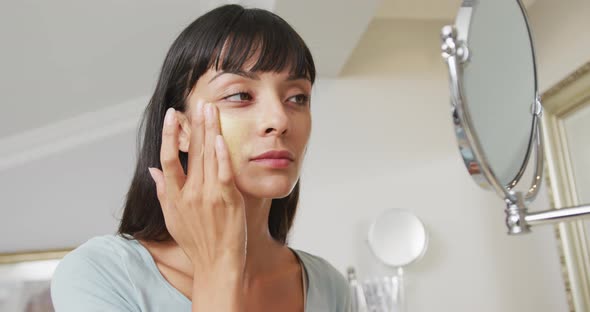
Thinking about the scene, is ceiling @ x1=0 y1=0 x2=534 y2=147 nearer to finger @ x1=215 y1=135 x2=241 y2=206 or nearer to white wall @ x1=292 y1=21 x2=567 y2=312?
white wall @ x1=292 y1=21 x2=567 y2=312

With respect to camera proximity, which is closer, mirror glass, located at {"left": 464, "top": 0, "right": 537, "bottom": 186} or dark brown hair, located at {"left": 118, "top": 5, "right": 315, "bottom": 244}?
mirror glass, located at {"left": 464, "top": 0, "right": 537, "bottom": 186}

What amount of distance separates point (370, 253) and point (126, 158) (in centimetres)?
109

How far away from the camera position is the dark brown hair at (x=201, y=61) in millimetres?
763

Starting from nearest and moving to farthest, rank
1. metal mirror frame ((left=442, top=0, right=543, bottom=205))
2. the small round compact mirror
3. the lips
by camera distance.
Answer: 1. metal mirror frame ((left=442, top=0, right=543, bottom=205))
2. the lips
3. the small round compact mirror

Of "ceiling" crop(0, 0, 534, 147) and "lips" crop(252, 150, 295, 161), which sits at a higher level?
"ceiling" crop(0, 0, 534, 147)

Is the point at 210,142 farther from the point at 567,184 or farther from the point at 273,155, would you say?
the point at 567,184

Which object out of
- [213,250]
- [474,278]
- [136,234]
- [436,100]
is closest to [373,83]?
[436,100]

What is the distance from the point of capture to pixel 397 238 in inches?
83.4

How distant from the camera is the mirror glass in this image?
16.2 inches

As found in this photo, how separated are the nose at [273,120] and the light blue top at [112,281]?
9.7 inches

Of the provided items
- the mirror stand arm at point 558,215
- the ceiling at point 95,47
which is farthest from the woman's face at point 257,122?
the ceiling at point 95,47

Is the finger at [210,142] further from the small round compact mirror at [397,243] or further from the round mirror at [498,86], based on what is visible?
the small round compact mirror at [397,243]

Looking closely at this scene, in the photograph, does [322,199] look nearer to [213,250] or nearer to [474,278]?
[474,278]

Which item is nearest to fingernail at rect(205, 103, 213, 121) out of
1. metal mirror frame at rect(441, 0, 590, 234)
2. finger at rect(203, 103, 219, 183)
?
finger at rect(203, 103, 219, 183)
